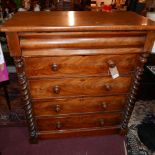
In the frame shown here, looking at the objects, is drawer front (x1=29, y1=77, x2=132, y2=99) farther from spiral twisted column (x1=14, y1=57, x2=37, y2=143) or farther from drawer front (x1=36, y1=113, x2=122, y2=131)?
drawer front (x1=36, y1=113, x2=122, y2=131)

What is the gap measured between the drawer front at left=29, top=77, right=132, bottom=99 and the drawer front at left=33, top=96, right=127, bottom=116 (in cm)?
6

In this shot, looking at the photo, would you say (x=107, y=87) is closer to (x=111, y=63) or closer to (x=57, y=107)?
(x=111, y=63)

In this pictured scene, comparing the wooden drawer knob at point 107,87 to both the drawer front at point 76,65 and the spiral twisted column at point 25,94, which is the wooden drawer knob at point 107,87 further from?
the spiral twisted column at point 25,94

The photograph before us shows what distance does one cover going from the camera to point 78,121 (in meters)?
1.56

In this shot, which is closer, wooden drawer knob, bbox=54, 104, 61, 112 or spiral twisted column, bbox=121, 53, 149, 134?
spiral twisted column, bbox=121, 53, 149, 134

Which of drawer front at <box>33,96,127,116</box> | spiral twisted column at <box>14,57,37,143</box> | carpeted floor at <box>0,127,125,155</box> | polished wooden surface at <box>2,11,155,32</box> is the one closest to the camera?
polished wooden surface at <box>2,11,155,32</box>

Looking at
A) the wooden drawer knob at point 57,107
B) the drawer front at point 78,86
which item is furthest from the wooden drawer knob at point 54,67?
the wooden drawer knob at point 57,107

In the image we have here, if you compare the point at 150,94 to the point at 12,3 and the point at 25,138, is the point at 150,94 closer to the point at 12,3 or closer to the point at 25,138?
the point at 25,138

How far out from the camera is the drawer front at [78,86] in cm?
127

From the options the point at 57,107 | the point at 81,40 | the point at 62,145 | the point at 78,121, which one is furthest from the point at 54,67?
the point at 62,145

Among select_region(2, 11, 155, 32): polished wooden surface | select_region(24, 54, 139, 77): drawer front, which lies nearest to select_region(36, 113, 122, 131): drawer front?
select_region(24, 54, 139, 77): drawer front

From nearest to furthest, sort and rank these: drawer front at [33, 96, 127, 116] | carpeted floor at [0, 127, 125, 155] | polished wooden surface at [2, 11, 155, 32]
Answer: polished wooden surface at [2, 11, 155, 32] < drawer front at [33, 96, 127, 116] < carpeted floor at [0, 127, 125, 155]

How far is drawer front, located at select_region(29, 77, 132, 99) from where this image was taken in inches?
50.1

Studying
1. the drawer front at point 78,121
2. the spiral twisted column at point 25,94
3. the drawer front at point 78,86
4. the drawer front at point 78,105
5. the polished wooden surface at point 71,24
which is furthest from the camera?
the drawer front at point 78,121
